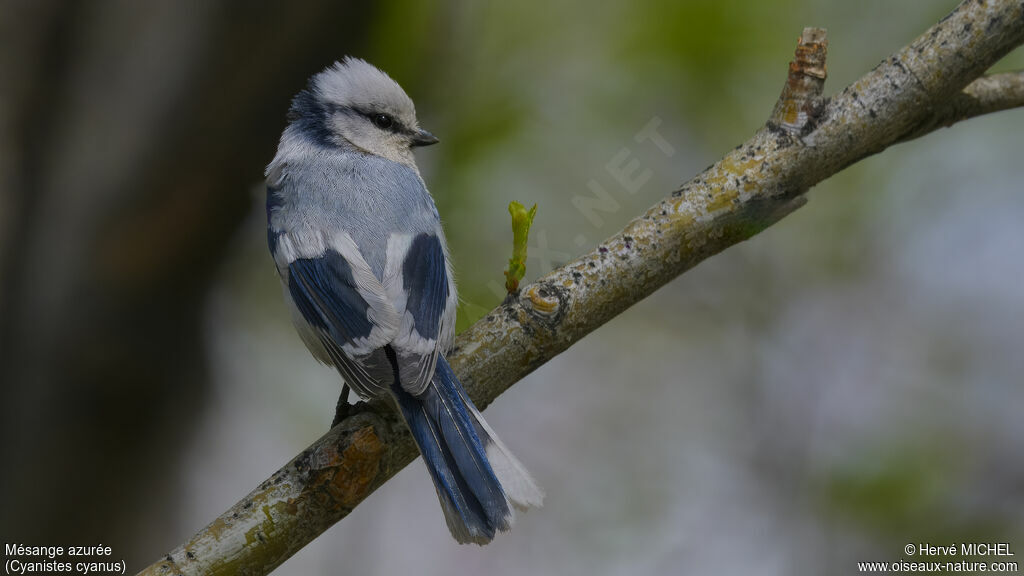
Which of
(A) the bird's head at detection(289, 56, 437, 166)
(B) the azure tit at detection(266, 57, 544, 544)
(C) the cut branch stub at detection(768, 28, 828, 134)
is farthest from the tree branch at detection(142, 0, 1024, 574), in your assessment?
(A) the bird's head at detection(289, 56, 437, 166)

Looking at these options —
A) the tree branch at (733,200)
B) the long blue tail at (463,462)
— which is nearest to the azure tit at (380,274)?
the long blue tail at (463,462)

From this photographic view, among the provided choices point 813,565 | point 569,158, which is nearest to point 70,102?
point 569,158

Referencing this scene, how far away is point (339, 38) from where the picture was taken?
3.00m

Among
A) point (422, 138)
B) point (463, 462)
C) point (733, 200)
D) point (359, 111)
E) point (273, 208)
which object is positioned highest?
point (359, 111)

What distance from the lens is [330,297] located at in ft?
6.47

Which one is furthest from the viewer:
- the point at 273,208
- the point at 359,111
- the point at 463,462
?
the point at 359,111

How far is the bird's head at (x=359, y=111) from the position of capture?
8.05 feet

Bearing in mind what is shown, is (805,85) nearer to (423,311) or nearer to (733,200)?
(733,200)

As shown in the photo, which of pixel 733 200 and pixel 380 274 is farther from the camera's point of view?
pixel 380 274

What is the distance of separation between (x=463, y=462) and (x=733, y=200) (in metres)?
0.82

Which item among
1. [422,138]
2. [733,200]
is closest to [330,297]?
[422,138]

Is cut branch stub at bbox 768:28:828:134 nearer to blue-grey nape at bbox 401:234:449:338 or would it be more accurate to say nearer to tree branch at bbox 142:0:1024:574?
tree branch at bbox 142:0:1024:574

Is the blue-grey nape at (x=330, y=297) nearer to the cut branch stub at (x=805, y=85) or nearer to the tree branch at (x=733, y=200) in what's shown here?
the tree branch at (x=733, y=200)

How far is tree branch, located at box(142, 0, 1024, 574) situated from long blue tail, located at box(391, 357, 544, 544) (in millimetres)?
86
